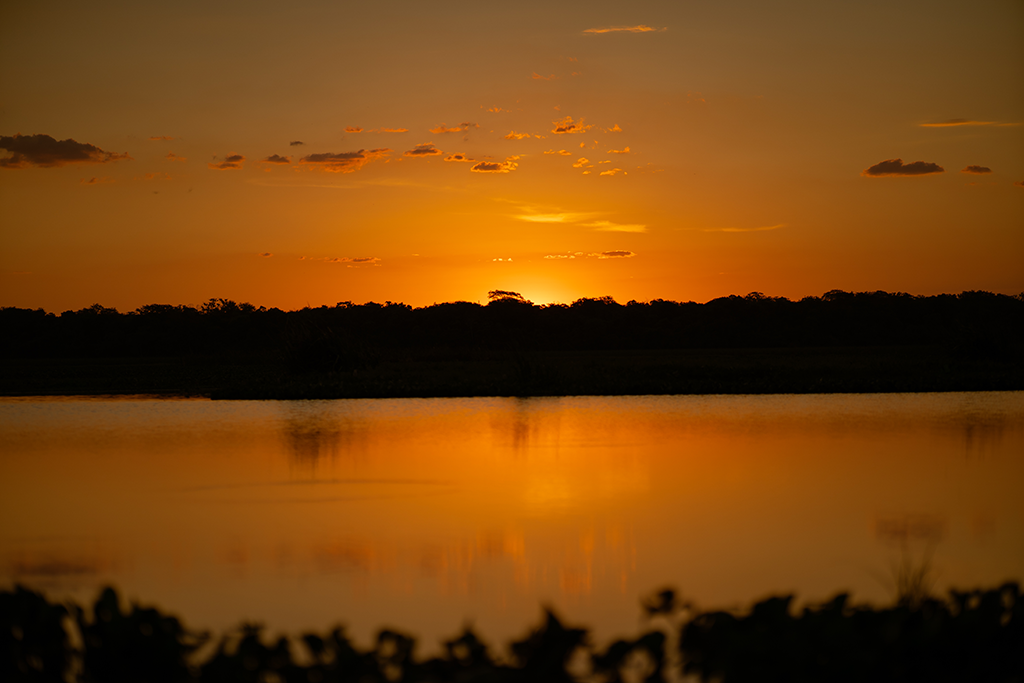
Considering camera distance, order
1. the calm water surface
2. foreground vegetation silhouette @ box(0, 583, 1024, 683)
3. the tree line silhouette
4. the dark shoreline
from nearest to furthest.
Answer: foreground vegetation silhouette @ box(0, 583, 1024, 683)
the calm water surface
the dark shoreline
the tree line silhouette

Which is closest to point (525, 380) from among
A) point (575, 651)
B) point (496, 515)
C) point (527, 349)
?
point (496, 515)

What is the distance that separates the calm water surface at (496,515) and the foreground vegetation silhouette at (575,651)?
1118 mm

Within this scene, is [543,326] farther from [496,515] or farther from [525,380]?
[496,515]

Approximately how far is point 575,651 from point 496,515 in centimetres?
455

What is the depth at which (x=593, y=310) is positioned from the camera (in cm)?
6800

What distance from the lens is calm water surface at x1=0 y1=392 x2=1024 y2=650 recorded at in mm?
6531

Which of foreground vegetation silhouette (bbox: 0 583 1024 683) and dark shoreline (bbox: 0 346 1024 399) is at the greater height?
dark shoreline (bbox: 0 346 1024 399)

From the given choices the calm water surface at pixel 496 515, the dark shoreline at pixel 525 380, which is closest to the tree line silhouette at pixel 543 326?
the dark shoreline at pixel 525 380

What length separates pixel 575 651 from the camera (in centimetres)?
451

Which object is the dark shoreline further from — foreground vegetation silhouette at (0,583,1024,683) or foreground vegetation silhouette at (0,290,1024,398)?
foreground vegetation silhouette at (0,583,1024,683)

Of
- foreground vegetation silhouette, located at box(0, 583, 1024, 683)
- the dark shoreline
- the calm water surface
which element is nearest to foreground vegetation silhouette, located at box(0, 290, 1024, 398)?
the dark shoreline

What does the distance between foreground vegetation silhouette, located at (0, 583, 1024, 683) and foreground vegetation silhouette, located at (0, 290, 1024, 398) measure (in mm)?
18665

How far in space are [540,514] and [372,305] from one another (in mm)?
58979

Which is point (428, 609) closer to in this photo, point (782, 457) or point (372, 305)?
point (782, 457)
